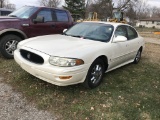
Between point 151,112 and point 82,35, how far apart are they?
2517 mm

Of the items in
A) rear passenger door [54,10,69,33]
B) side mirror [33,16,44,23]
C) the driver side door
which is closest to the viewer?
A: the driver side door

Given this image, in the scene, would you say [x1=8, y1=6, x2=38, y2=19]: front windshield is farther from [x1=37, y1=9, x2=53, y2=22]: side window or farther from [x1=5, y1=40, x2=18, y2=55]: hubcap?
[x1=5, y1=40, x2=18, y2=55]: hubcap

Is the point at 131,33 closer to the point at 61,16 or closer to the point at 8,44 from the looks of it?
the point at 61,16

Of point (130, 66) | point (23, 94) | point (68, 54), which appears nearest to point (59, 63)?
point (68, 54)

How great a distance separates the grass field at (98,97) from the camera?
11.9 feet

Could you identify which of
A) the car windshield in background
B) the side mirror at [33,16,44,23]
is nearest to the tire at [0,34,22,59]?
A: the side mirror at [33,16,44,23]

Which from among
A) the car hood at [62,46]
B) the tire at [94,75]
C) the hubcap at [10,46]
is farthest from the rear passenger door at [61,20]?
the tire at [94,75]

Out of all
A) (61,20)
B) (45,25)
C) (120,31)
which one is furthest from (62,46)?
(61,20)

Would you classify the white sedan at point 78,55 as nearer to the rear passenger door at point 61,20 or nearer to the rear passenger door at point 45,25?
the rear passenger door at point 45,25

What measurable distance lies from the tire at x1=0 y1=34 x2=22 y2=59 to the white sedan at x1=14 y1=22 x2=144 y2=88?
5.41ft

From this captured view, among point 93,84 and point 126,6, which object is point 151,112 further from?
point 126,6

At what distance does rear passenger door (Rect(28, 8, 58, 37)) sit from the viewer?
6750 millimetres

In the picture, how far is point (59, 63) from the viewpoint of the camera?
373cm

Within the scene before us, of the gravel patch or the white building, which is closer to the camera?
the gravel patch
